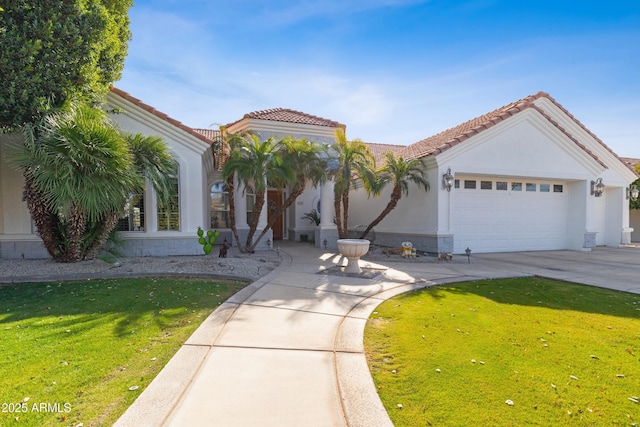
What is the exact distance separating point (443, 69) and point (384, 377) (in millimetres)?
11257

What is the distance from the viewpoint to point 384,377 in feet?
11.0

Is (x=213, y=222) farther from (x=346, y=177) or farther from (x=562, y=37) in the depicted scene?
(x=562, y=37)

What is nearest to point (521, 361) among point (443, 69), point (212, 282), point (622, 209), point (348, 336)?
point (348, 336)

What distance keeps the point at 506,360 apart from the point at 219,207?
44.7 ft

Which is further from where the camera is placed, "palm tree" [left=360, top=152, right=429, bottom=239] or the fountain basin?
"palm tree" [left=360, top=152, right=429, bottom=239]

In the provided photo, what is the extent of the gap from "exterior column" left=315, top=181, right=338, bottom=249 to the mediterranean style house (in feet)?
0.15

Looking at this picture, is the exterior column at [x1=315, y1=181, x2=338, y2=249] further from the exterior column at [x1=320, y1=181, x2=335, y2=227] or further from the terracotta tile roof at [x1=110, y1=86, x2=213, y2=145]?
the terracotta tile roof at [x1=110, y1=86, x2=213, y2=145]

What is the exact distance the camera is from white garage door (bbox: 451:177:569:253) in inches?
519

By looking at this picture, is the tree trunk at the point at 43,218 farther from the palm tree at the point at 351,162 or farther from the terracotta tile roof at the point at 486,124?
the terracotta tile roof at the point at 486,124

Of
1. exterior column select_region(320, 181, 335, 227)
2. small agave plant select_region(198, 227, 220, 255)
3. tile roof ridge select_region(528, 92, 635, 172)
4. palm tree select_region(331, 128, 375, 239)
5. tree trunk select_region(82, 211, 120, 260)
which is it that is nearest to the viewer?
tree trunk select_region(82, 211, 120, 260)

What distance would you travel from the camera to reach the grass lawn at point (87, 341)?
9.32 feet

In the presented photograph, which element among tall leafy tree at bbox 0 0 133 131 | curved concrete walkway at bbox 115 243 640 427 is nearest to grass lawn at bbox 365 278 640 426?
curved concrete walkway at bbox 115 243 640 427

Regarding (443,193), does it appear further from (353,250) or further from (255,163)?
(255,163)

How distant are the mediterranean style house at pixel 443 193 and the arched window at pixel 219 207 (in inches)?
1.9
